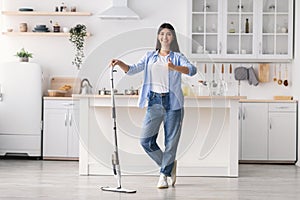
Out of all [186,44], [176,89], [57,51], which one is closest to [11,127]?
[57,51]

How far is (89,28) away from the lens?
293 inches

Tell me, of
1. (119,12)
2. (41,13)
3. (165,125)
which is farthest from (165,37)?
(41,13)

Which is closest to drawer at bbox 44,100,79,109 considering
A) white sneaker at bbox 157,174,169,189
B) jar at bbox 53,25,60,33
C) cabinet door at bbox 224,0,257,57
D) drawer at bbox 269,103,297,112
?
jar at bbox 53,25,60,33

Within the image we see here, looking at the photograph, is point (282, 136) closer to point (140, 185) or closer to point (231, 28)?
point (231, 28)

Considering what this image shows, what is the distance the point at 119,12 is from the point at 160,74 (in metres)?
2.50

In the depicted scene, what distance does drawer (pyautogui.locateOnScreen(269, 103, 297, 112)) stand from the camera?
695cm

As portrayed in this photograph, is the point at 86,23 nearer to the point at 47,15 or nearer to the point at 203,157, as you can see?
the point at 47,15

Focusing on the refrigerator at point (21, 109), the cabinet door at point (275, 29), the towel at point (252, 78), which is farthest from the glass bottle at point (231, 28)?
the refrigerator at point (21, 109)

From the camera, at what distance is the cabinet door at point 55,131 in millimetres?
7012

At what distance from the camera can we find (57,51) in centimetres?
749

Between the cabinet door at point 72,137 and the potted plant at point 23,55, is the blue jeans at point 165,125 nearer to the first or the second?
the cabinet door at point 72,137

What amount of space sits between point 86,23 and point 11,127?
5.14ft

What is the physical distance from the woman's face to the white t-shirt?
0.11 meters

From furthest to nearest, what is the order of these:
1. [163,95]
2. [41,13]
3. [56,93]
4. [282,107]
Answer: [41,13] < [56,93] < [282,107] < [163,95]
